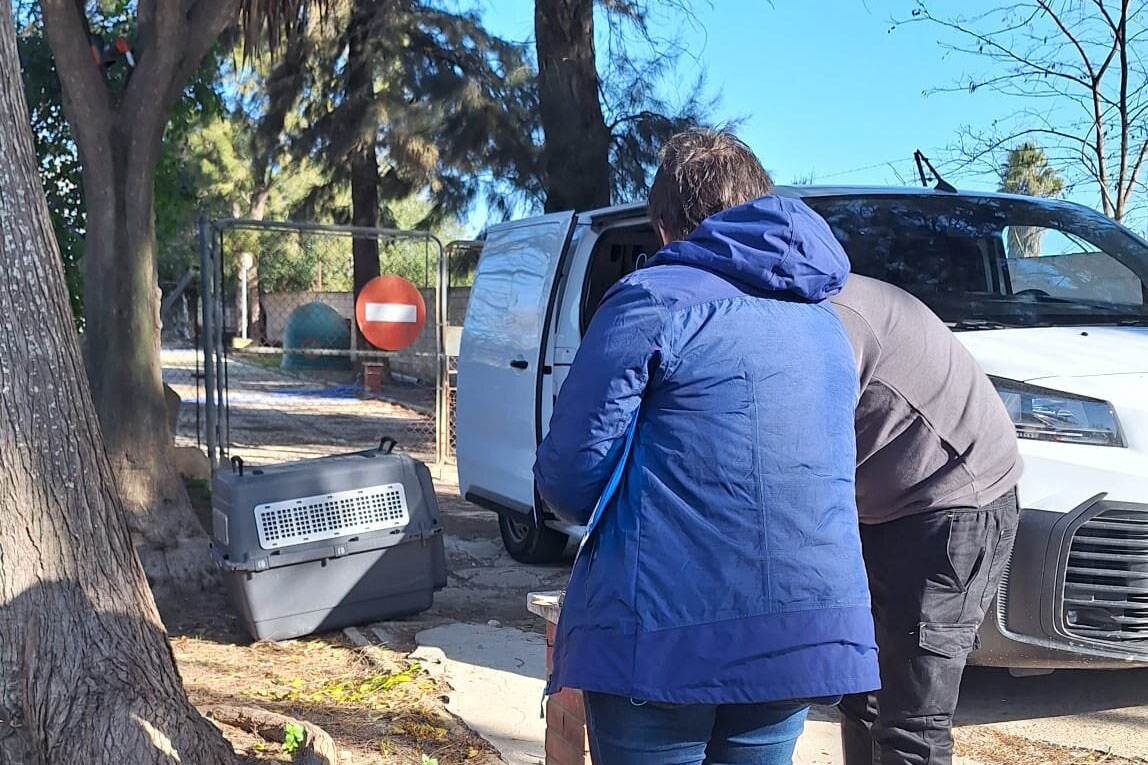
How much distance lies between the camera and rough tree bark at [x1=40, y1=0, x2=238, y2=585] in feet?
17.7

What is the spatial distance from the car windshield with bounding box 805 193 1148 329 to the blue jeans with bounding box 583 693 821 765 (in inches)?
93.9

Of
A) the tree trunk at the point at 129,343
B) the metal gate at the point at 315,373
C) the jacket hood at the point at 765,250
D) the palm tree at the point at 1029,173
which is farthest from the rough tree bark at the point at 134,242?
the palm tree at the point at 1029,173

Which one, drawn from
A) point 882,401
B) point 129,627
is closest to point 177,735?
point 129,627

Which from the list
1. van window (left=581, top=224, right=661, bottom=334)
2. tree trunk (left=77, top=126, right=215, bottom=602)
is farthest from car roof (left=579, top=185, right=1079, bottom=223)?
tree trunk (left=77, top=126, right=215, bottom=602)

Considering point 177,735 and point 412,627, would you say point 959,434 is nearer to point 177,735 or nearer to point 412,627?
point 177,735

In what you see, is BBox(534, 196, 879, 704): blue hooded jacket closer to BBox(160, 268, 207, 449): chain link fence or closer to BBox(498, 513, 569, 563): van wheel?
BBox(498, 513, 569, 563): van wheel

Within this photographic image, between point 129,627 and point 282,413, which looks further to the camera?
point 282,413

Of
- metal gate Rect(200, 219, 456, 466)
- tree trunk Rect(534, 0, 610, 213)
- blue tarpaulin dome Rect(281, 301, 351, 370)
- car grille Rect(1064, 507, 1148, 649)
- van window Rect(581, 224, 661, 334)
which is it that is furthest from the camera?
blue tarpaulin dome Rect(281, 301, 351, 370)

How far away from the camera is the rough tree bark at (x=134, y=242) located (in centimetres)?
540

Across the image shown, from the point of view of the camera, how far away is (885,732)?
99.6 inches

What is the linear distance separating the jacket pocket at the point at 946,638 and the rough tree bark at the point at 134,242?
4.16 meters

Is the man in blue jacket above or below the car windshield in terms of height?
below

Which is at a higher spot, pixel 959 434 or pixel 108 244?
pixel 108 244

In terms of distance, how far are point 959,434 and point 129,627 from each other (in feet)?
7.55
